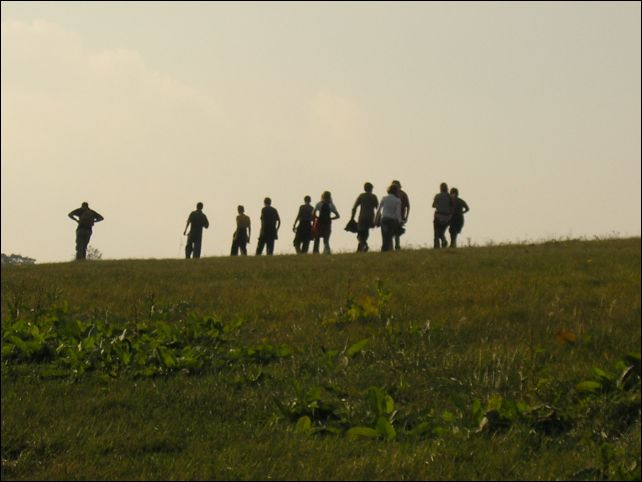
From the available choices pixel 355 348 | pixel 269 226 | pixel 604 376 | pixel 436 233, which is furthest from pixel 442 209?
pixel 604 376

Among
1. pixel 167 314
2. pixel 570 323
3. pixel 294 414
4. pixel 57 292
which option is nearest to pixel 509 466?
pixel 294 414

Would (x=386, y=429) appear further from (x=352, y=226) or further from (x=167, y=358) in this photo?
(x=352, y=226)

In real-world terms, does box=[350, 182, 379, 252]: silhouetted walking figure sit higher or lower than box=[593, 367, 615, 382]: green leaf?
higher

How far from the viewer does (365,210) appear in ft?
78.2

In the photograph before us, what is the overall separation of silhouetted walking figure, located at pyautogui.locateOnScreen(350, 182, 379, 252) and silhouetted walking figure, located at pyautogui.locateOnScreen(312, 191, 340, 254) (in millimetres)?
1225

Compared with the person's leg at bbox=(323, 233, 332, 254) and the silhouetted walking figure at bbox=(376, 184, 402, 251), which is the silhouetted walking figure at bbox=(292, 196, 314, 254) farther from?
the silhouetted walking figure at bbox=(376, 184, 402, 251)

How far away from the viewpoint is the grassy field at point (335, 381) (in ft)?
21.1

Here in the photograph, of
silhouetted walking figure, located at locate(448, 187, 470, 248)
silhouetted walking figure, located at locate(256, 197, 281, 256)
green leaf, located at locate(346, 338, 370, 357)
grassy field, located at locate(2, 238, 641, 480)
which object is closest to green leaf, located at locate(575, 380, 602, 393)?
grassy field, located at locate(2, 238, 641, 480)

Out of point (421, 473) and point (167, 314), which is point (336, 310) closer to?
point (167, 314)

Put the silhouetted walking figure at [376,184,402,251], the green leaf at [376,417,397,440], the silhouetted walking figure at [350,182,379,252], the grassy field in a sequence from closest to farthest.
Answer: the grassy field, the green leaf at [376,417,397,440], the silhouetted walking figure at [376,184,402,251], the silhouetted walking figure at [350,182,379,252]

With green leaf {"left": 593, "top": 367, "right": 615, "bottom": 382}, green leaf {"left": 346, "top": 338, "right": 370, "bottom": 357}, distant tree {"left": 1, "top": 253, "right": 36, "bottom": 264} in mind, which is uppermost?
distant tree {"left": 1, "top": 253, "right": 36, "bottom": 264}

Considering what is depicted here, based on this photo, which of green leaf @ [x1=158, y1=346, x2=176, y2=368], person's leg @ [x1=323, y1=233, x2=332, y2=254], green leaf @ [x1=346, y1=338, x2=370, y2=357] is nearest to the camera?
green leaf @ [x1=158, y1=346, x2=176, y2=368]

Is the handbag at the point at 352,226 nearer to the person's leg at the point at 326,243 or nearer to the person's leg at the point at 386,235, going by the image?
the person's leg at the point at 326,243

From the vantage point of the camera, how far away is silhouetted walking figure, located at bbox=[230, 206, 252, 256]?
1080 inches
